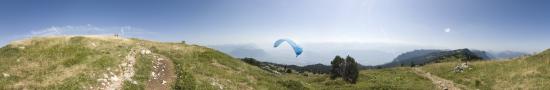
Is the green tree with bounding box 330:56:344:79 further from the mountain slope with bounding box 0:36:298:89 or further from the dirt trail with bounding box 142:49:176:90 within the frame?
the dirt trail with bounding box 142:49:176:90

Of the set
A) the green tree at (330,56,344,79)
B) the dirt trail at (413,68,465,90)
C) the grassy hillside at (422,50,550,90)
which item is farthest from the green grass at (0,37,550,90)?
the green tree at (330,56,344,79)

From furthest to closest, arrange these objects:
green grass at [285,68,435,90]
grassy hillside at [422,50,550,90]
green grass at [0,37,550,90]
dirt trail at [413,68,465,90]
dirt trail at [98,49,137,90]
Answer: dirt trail at [413,68,465,90], grassy hillside at [422,50,550,90], green grass at [285,68,435,90], green grass at [0,37,550,90], dirt trail at [98,49,137,90]

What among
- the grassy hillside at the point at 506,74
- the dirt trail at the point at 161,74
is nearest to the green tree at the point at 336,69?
the grassy hillside at the point at 506,74

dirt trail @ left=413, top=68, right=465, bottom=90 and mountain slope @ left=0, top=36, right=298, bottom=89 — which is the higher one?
A: mountain slope @ left=0, top=36, right=298, bottom=89

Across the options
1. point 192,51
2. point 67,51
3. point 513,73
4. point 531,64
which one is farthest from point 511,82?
point 67,51

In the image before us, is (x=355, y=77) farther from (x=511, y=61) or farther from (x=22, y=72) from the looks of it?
(x=22, y=72)

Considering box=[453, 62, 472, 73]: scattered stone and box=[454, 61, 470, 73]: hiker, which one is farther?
box=[454, 61, 470, 73]: hiker

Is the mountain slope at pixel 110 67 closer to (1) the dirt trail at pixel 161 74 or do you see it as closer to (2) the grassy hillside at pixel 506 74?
(1) the dirt trail at pixel 161 74
